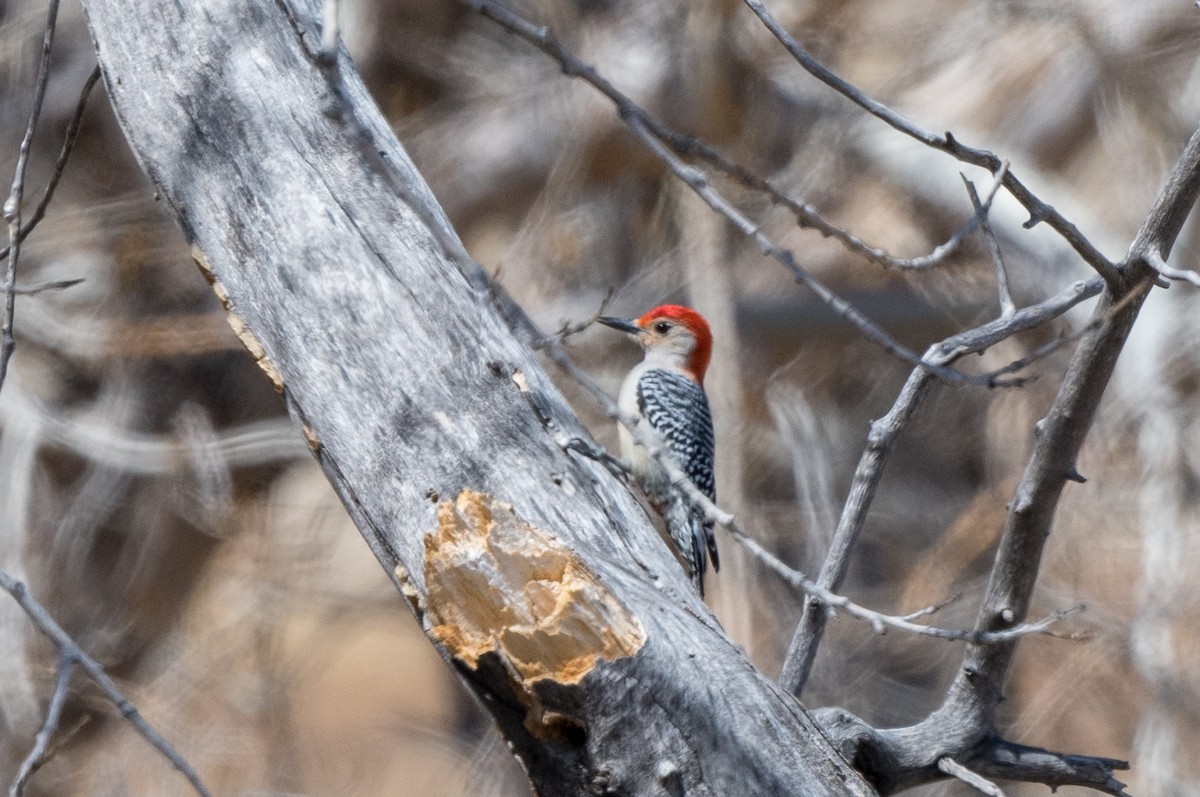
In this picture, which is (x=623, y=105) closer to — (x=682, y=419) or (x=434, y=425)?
(x=434, y=425)

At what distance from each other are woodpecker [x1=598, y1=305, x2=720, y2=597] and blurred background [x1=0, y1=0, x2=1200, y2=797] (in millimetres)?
1310

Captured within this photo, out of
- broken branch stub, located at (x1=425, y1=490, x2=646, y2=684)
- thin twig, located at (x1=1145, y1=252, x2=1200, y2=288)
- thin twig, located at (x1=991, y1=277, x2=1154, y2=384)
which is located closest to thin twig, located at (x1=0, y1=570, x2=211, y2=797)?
broken branch stub, located at (x1=425, y1=490, x2=646, y2=684)

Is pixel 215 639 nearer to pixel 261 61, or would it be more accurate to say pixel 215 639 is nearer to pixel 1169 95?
pixel 261 61

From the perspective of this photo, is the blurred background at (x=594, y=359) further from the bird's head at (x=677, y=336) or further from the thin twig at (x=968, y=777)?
the thin twig at (x=968, y=777)

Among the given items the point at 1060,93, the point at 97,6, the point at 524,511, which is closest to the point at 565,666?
the point at 524,511

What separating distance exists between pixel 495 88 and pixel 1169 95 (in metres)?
3.37

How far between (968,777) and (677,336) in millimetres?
2696

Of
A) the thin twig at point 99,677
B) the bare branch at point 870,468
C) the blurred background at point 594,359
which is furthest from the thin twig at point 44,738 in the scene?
the blurred background at point 594,359

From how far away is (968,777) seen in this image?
6.66 feet

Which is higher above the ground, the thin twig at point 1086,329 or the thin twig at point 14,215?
the thin twig at point 1086,329

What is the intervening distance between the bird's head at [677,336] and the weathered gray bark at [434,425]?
2.40 m

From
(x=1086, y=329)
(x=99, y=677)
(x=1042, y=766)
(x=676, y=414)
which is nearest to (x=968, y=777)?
(x=1042, y=766)

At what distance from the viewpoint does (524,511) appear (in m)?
1.82

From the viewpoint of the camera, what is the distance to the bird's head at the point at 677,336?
4562 mm
